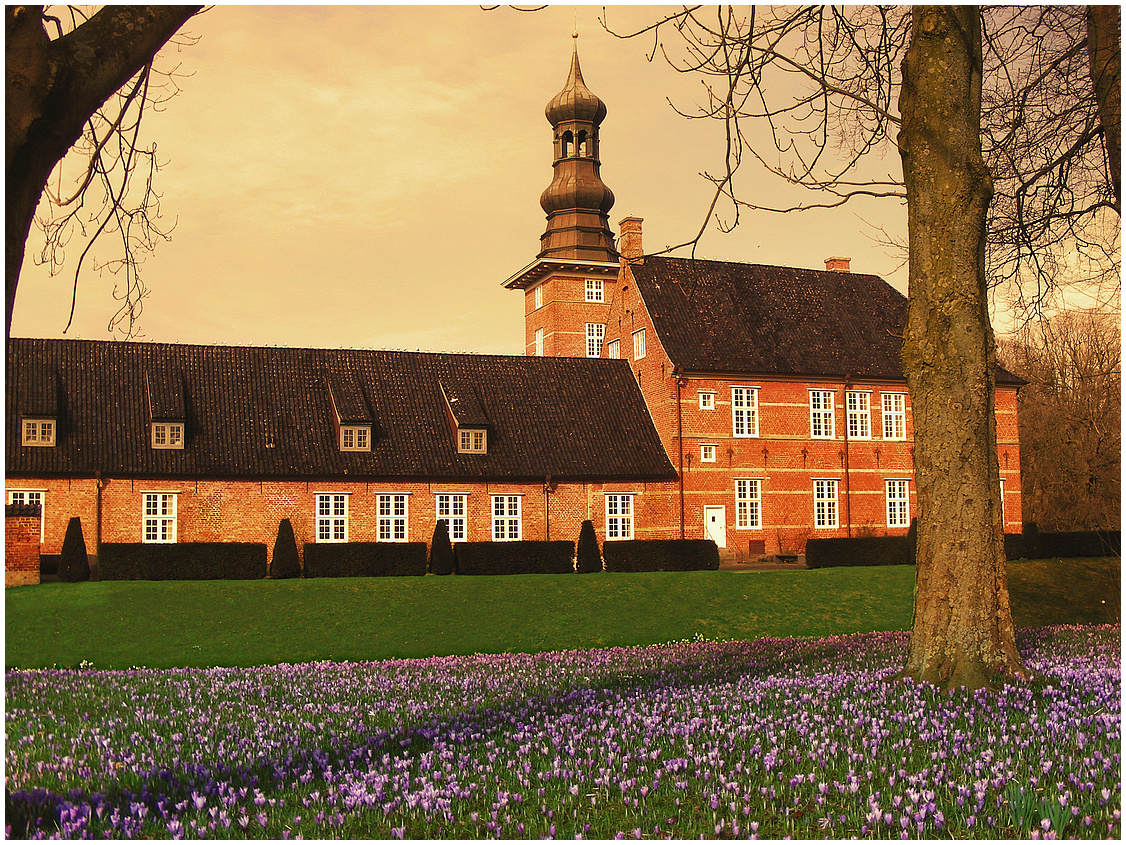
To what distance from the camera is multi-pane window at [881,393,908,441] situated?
41.6 m

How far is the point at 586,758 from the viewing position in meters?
5.36

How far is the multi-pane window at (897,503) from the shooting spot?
40.9 meters

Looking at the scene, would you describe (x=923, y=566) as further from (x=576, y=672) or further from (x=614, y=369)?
(x=614, y=369)

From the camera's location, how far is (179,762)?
216 inches

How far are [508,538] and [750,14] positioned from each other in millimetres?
28274

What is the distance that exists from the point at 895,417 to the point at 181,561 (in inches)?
1159

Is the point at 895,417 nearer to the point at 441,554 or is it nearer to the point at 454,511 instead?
the point at 454,511

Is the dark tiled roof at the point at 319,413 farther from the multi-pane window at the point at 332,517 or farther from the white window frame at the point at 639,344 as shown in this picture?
the white window frame at the point at 639,344

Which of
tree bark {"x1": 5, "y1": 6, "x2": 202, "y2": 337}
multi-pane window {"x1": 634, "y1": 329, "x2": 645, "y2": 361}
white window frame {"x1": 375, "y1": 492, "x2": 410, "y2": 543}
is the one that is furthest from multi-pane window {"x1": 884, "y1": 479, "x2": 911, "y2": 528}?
tree bark {"x1": 5, "y1": 6, "x2": 202, "y2": 337}

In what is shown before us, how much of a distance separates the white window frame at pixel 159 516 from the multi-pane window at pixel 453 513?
29.3 feet

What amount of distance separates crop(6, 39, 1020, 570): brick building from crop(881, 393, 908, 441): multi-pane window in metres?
0.11

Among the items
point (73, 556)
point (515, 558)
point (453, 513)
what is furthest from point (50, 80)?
point (453, 513)

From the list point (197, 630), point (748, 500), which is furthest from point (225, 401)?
point (748, 500)

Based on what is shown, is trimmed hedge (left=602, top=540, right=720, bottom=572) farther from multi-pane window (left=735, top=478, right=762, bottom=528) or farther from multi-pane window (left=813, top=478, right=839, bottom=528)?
multi-pane window (left=813, top=478, right=839, bottom=528)
